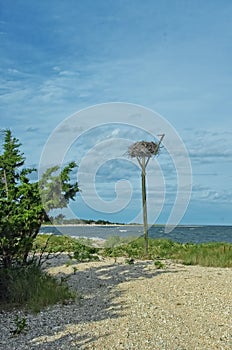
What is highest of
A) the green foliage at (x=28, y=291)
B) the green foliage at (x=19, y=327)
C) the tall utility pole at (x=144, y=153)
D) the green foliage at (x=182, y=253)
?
the tall utility pole at (x=144, y=153)

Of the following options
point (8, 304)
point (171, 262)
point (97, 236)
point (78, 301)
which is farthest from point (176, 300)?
point (97, 236)

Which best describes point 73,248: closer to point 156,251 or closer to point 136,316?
point 156,251

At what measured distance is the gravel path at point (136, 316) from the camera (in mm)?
5590

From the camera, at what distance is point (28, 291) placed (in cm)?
754

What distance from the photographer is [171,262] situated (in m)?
11.3

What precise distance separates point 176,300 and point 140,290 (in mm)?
750

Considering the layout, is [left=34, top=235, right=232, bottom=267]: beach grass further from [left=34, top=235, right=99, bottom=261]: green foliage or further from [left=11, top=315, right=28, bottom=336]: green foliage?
[left=11, top=315, right=28, bottom=336]: green foliage

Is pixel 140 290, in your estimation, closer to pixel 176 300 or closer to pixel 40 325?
pixel 176 300

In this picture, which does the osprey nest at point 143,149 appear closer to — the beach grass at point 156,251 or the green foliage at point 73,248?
the beach grass at point 156,251

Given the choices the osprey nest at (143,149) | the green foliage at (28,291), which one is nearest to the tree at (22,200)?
the green foliage at (28,291)

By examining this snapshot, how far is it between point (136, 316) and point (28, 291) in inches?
74.4

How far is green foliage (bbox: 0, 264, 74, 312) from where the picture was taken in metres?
7.34

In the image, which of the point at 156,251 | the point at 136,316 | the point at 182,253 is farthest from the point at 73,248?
the point at 136,316

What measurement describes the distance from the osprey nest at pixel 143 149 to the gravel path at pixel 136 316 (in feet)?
11.4
